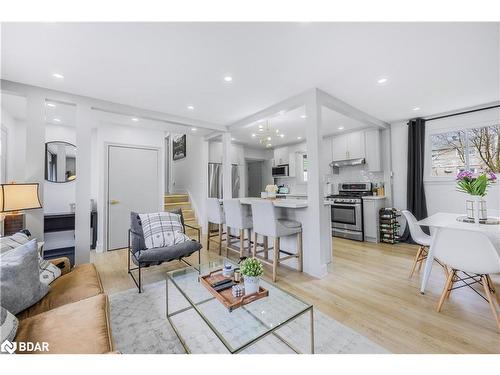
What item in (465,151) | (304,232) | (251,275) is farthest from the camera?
(465,151)

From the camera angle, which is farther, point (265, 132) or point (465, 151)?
point (265, 132)

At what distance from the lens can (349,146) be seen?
513 centimetres

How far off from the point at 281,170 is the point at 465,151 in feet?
13.0

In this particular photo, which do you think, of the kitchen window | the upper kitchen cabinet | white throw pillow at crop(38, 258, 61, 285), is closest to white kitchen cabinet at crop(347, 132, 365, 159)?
the upper kitchen cabinet

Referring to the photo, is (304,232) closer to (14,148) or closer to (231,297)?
(231,297)

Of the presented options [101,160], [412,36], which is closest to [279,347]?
[412,36]

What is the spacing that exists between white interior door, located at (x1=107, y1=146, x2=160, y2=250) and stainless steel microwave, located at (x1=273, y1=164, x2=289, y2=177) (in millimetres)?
3425

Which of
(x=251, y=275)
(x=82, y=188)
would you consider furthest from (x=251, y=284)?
(x=82, y=188)

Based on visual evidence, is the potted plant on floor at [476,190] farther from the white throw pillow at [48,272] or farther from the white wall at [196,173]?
the white wall at [196,173]

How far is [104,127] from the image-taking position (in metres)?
4.16

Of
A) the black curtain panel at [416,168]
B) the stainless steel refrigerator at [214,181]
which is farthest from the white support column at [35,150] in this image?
the black curtain panel at [416,168]

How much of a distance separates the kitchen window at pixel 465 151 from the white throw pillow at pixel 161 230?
15.7ft

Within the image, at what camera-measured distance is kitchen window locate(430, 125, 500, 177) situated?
3.59m

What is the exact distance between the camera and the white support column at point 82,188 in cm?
284
